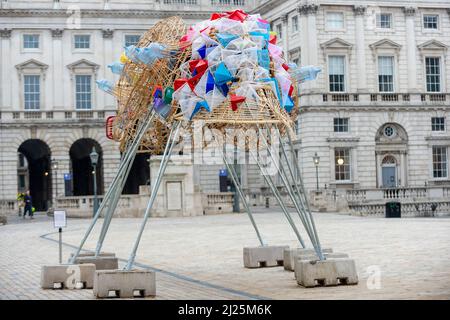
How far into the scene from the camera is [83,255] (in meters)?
19.1

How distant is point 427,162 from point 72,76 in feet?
95.0

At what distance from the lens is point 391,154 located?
6606cm

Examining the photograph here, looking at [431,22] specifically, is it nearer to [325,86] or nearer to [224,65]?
[325,86]

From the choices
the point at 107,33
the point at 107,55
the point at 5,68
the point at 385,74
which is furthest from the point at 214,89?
the point at 107,55

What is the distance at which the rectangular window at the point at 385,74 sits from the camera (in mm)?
66188

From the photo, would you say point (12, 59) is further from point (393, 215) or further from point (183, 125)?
point (183, 125)

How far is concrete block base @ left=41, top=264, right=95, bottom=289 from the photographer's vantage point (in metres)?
16.6

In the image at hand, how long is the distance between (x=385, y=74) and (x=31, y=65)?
92.1ft

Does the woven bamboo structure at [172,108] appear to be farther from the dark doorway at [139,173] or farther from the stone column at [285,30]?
the dark doorway at [139,173]

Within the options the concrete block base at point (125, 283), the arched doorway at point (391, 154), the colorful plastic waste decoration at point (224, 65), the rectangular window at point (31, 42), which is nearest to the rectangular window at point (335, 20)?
the arched doorway at point (391, 154)

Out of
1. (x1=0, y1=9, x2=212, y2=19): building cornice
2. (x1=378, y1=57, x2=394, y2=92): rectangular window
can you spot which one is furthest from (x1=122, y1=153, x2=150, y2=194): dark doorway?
(x1=378, y1=57, x2=394, y2=92): rectangular window

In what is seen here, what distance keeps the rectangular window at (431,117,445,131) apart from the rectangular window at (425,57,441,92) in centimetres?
217
